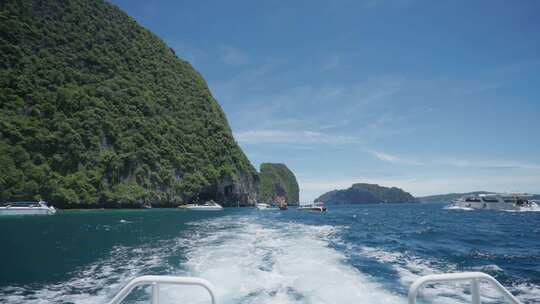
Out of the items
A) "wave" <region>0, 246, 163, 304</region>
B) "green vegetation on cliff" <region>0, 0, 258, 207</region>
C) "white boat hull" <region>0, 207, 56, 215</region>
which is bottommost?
"white boat hull" <region>0, 207, 56, 215</region>

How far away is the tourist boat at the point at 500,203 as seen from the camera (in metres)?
65.3

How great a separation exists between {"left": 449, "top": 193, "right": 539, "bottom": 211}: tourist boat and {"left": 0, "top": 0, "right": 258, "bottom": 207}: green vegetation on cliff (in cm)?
6642

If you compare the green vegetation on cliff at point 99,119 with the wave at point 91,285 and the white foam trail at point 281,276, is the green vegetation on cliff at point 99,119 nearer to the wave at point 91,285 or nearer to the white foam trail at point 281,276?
the wave at point 91,285

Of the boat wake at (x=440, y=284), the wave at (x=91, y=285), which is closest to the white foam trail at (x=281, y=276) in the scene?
the boat wake at (x=440, y=284)

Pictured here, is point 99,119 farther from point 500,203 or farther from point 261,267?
point 500,203

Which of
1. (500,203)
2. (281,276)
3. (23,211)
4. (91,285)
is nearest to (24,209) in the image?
(23,211)

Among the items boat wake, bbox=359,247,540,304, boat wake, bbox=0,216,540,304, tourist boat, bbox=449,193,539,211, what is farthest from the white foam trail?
tourist boat, bbox=449,193,539,211

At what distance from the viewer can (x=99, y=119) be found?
69000mm

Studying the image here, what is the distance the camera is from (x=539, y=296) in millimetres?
7863

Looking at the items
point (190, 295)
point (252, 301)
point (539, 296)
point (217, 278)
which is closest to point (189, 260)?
point (217, 278)

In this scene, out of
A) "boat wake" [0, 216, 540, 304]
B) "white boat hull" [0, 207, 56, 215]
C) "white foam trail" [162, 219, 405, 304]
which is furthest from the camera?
"white boat hull" [0, 207, 56, 215]

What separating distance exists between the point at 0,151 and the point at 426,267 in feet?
218

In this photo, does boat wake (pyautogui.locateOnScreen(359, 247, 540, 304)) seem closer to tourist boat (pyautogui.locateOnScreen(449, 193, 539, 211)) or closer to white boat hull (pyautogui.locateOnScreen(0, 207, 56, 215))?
white boat hull (pyautogui.locateOnScreen(0, 207, 56, 215))

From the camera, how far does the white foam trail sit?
304 inches
